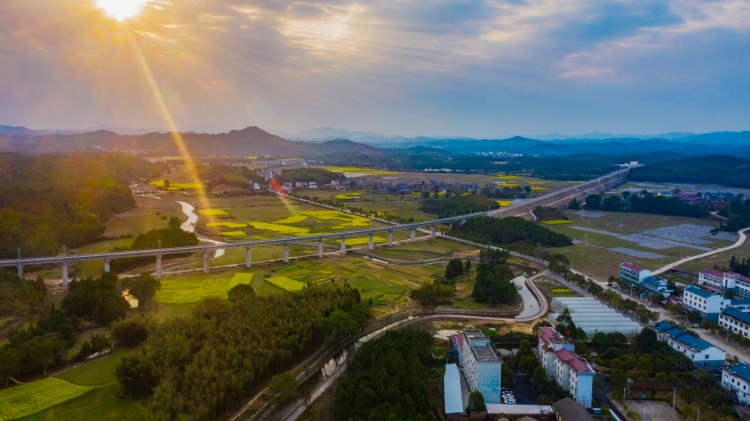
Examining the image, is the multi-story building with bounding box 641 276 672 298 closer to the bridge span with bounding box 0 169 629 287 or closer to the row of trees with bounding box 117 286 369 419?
the row of trees with bounding box 117 286 369 419

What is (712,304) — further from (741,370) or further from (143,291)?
(143,291)

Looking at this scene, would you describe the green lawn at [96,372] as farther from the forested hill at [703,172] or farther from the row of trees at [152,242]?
the forested hill at [703,172]

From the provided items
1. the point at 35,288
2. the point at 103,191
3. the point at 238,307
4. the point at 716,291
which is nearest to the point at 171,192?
the point at 103,191

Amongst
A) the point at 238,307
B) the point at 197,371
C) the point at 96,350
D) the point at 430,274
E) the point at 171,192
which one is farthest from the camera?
the point at 171,192

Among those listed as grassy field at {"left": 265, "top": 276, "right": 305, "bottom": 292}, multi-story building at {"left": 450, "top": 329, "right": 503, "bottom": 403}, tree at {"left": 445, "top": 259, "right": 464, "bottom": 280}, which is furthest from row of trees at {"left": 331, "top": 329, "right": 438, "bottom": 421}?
tree at {"left": 445, "top": 259, "right": 464, "bottom": 280}

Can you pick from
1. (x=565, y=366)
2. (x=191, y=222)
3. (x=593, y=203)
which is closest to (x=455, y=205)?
(x=593, y=203)

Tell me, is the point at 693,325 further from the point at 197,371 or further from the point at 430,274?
the point at 197,371
